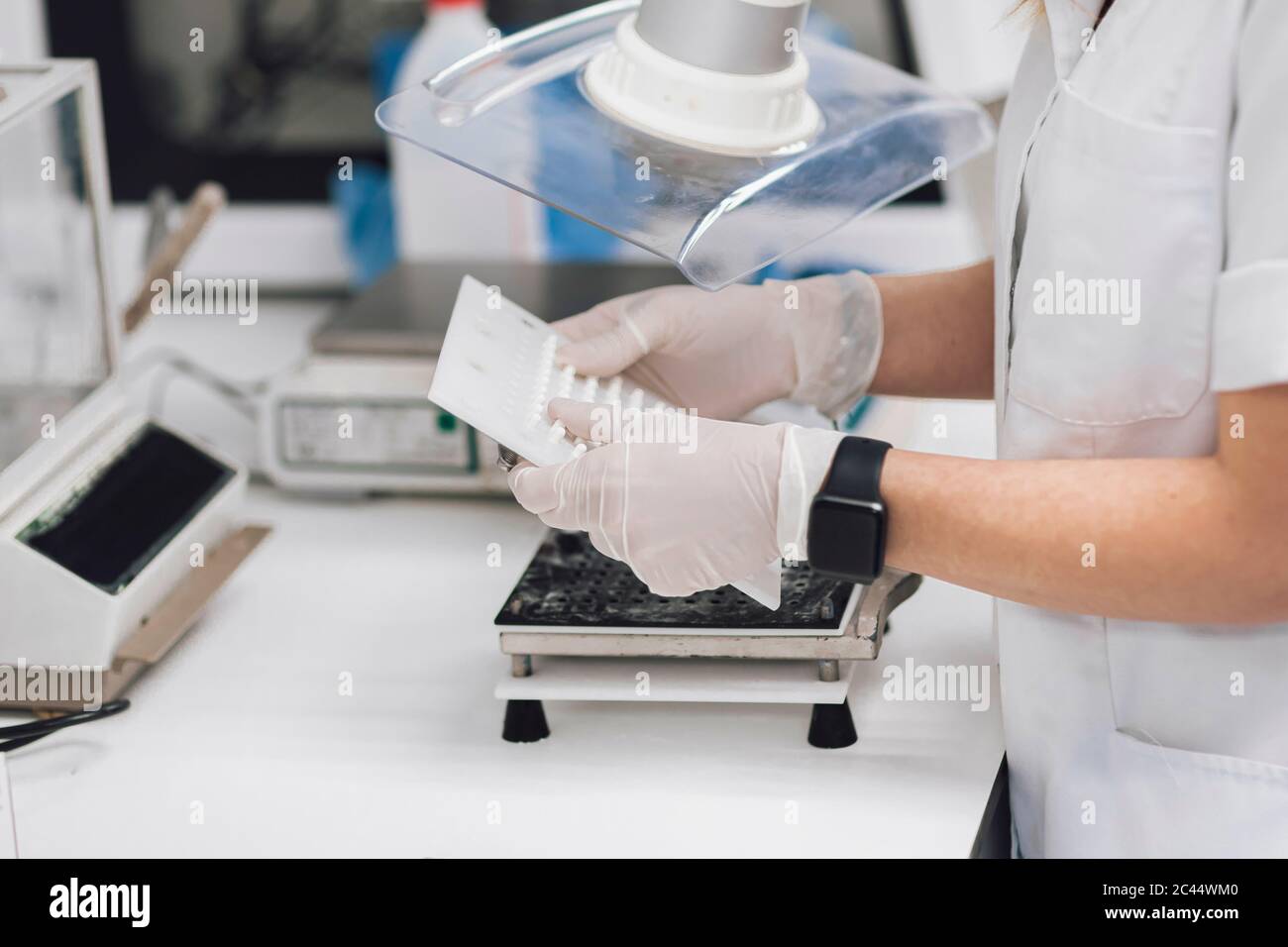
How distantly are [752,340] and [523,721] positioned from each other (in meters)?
0.44

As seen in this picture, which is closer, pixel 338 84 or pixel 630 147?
pixel 630 147

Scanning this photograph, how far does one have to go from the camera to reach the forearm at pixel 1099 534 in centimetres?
88

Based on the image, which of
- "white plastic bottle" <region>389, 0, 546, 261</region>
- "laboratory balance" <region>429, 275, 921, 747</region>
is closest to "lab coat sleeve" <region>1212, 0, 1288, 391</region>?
"laboratory balance" <region>429, 275, 921, 747</region>

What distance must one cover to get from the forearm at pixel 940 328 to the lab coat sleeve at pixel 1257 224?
454 mm

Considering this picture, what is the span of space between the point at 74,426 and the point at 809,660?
0.70 metres

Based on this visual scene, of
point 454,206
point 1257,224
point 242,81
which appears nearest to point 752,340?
point 1257,224

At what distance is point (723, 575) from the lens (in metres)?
1.04

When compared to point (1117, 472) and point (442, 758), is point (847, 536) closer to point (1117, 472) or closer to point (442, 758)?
point (1117, 472)

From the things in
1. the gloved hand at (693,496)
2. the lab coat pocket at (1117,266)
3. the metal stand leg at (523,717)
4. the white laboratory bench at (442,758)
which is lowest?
the white laboratory bench at (442,758)

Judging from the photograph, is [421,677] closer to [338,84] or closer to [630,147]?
[630,147]

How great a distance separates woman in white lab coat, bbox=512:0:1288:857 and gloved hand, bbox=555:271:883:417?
24cm

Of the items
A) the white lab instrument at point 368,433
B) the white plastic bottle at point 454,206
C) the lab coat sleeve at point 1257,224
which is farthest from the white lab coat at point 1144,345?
the white plastic bottle at point 454,206

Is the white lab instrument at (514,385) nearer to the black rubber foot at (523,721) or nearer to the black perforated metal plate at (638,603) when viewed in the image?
the black perforated metal plate at (638,603)
